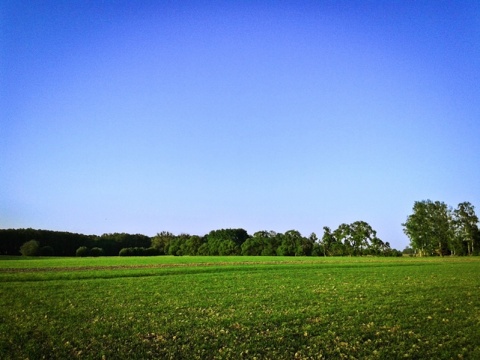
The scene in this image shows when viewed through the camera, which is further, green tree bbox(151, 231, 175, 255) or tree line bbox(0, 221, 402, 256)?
green tree bbox(151, 231, 175, 255)

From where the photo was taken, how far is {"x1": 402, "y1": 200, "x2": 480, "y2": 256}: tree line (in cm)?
10762

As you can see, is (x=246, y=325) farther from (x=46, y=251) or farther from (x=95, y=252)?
(x=95, y=252)

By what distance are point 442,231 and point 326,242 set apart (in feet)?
133

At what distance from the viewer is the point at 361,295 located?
67.5 ft

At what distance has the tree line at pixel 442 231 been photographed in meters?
108

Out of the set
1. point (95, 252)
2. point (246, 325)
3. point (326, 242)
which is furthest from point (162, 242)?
point (246, 325)

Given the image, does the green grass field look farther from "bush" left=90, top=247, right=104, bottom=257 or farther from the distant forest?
"bush" left=90, top=247, right=104, bottom=257

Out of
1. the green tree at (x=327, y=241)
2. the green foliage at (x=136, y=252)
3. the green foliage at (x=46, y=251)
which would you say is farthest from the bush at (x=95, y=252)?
the green tree at (x=327, y=241)

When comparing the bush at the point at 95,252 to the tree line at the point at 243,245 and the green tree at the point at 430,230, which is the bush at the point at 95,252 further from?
the green tree at the point at 430,230

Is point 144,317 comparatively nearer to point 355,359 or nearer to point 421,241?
point 355,359

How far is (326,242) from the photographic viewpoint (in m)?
125

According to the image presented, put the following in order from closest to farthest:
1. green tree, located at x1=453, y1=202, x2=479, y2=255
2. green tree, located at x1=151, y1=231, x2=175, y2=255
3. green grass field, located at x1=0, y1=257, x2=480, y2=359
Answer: green grass field, located at x1=0, y1=257, x2=480, y2=359 → green tree, located at x1=453, y1=202, x2=479, y2=255 → green tree, located at x1=151, y1=231, x2=175, y2=255

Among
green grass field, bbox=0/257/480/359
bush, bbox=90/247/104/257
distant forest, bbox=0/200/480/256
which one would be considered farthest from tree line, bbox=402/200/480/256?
bush, bbox=90/247/104/257

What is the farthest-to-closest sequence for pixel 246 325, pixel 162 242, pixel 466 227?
1. pixel 162 242
2. pixel 466 227
3. pixel 246 325
